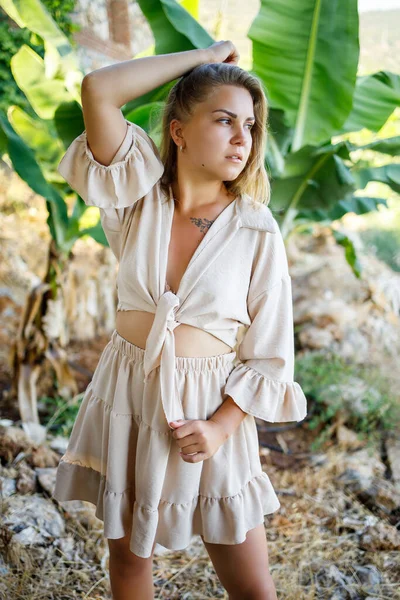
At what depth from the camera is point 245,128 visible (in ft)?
4.25

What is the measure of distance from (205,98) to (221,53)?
16 centimetres

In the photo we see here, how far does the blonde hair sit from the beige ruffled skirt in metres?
0.45

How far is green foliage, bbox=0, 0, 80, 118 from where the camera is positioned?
3.69m

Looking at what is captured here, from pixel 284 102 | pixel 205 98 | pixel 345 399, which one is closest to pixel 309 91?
pixel 284 102

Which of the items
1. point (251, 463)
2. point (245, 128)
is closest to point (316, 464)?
point (251, 463)

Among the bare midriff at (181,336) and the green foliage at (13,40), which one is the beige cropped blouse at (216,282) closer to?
the bare midriff at (181,336)

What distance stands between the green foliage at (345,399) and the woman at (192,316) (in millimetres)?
2008

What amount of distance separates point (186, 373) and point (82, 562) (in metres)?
1.20

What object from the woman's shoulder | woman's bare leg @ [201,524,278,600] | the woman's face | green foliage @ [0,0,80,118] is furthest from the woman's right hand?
green foliage @ [0,0,80,118]

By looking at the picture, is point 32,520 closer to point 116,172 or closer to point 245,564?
point 245,564

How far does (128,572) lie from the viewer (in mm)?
1432

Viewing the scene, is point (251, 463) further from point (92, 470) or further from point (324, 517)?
point (324, 517)

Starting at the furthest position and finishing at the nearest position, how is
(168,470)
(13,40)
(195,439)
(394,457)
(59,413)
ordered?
(13,40)
(59,413)
(394,457)
(168,470)
(195,439)

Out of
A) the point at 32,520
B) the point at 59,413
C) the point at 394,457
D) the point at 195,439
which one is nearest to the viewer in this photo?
the point at 195,439
